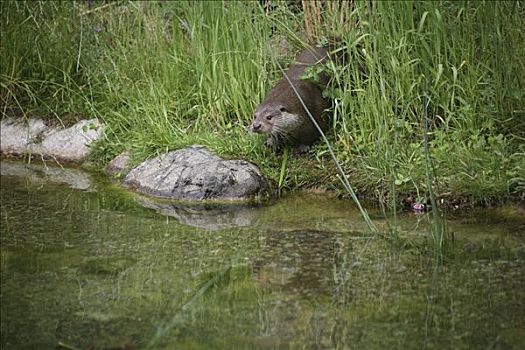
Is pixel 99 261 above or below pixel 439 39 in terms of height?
below

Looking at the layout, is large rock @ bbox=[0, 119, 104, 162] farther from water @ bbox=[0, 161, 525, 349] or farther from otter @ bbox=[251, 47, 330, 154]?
otter @ bbox=[251, 47, 330, 154]

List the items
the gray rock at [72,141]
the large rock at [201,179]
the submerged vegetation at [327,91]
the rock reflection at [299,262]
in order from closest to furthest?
the rock reflection at [299,262] → the submerged vegetation at [327,91] → the large rock at [201,179] → the gray rock at [72,141]

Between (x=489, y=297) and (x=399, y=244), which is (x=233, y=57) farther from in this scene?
(x=489, y=297)

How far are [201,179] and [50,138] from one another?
1.68 meters

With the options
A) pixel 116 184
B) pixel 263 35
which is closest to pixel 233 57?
pixel 263 35

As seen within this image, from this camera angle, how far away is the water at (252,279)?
3.15 metres

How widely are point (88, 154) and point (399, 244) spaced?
2.81 metres

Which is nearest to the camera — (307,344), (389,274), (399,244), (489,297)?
(307,344)

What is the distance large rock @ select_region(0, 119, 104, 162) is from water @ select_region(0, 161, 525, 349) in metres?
1.26

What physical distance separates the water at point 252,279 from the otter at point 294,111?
0.49 m

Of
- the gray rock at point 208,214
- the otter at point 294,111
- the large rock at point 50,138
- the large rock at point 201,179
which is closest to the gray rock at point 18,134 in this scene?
the large rock at point 50,138

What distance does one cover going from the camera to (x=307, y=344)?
3055 millimetres

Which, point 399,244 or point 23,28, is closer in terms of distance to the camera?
point 399,244

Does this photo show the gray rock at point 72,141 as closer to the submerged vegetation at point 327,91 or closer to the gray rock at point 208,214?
the submerged vegetation at point 327,91
